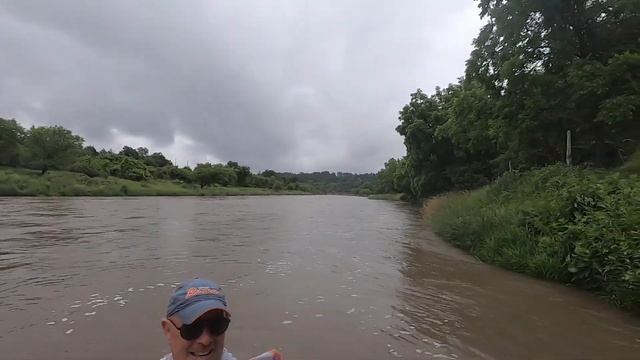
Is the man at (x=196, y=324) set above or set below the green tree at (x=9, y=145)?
below

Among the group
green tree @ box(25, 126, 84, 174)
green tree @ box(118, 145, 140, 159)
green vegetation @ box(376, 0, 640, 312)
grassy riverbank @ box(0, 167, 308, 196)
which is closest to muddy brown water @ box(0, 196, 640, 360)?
green vegetation @ box(376, 0, 640, 312)

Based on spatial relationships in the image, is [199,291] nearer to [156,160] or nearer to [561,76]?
[561,76]

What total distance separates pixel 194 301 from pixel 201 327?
0.14m

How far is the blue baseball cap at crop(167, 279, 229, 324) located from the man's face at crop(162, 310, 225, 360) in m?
0.03

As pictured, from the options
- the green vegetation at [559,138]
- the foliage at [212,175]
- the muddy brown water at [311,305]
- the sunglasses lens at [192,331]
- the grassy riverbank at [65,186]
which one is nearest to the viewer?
the sunglasses lens at [192,331]

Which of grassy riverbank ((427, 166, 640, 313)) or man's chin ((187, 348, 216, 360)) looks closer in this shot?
man's chin ((187, 348, 216, 360))

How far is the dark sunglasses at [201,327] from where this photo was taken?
218 cm

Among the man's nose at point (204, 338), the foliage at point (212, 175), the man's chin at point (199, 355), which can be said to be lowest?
the man's chin at point (199, 355)

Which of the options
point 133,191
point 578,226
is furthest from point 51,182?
point 578,226

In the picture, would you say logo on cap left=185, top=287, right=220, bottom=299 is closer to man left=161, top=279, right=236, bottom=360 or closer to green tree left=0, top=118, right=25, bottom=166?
man left=161, top=279, right=236, bottom=360

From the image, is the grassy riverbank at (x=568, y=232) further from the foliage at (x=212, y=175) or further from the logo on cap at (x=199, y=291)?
the foliage at (x=212, y=175)

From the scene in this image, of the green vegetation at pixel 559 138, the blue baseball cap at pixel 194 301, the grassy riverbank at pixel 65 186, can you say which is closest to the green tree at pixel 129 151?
the grassy riverbank at pixel 65 186

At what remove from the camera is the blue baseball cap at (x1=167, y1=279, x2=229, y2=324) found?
220 centimetres

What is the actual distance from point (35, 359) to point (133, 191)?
72.7 meters
